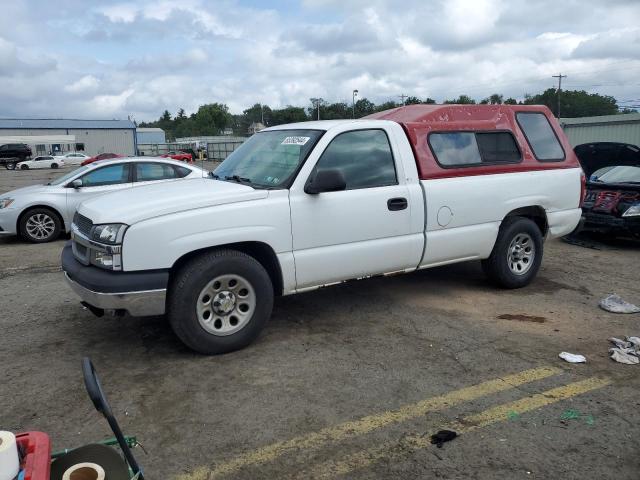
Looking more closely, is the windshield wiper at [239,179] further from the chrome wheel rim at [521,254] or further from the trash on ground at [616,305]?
the trash on ground at [616,305]

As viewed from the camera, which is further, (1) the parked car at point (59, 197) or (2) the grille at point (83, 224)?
(1) the parked car at point (59, 197)

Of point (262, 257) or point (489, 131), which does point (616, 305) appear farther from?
point (262, 257)

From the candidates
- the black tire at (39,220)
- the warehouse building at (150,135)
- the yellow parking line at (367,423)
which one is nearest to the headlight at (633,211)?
the yellow parking line at (367,423)

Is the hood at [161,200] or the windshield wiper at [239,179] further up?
the windshield wiper at [239,179]

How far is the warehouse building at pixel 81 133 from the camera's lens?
64.2m

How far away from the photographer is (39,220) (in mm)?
9422

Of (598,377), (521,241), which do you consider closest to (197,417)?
(598,377)

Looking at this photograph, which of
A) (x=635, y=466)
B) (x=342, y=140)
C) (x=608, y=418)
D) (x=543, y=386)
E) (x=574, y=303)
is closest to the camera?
(x=635, y=466)

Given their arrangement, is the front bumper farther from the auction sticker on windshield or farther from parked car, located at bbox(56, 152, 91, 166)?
parked car, located at bbox(56, 152, 91, 166)

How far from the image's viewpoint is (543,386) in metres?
3.87

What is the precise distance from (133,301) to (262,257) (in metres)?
1.12

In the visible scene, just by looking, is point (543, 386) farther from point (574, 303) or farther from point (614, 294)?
point (614, 294)

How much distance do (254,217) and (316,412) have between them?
63.4 inches

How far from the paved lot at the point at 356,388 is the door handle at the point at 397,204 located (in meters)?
1.10
